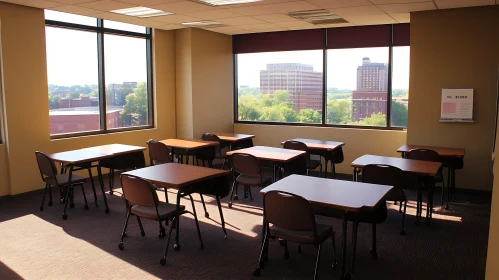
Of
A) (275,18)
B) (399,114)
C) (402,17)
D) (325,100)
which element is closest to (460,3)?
(402,17)

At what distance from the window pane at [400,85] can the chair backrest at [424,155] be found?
201cm

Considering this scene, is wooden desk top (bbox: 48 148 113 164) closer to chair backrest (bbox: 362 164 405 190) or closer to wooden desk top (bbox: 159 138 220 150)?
wooden desk top (bbox: 159 138 220 150)

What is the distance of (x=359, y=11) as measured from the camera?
248 inches

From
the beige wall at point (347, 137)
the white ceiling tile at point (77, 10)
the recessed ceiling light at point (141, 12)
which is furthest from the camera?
the beige wall at point (347, 137)

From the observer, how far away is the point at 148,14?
6703 millimetres

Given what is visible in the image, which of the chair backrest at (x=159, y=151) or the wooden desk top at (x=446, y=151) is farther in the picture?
the chair backrest at (x=159, y=151)

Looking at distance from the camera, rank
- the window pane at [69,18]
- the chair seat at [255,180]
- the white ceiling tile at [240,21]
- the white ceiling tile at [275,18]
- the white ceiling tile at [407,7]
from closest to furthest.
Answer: the chair seat at [255,180] < the white ceiling tile at [407,7] < the window pane at [69,18] < the white ceiling tile at [275,18] < the white ceiling tile at [240,21]

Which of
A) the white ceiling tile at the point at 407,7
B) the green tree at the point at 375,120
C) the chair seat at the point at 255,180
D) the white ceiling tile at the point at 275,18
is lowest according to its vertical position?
the chair seat at the point at 255,180

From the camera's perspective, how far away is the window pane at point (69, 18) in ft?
21.4

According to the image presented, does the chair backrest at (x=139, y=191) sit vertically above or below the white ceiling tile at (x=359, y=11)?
below

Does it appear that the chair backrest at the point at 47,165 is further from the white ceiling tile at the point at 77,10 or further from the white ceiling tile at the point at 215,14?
the white ceiling tile at the point at 215,14

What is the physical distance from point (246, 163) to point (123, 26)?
13.0 ft

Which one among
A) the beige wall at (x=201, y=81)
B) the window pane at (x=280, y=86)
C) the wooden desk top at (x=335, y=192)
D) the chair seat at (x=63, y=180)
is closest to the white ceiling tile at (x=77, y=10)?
the beige wall at (x=201, y=81)

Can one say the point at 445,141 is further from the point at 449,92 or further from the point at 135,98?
the point at 135,98
